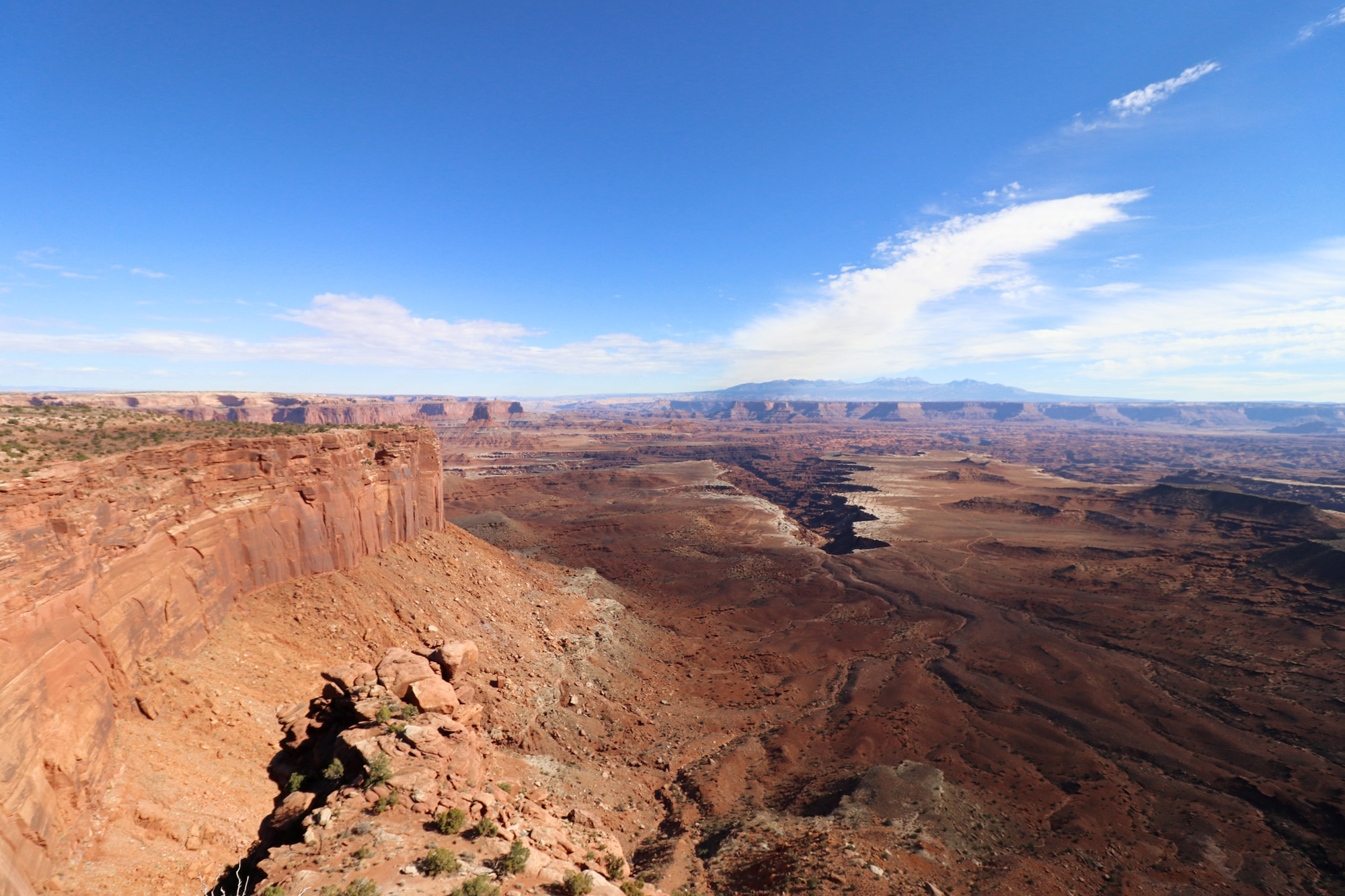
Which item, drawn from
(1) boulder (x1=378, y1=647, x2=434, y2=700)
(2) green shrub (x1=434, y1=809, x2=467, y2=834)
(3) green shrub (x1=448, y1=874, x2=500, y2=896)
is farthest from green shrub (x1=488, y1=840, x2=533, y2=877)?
(1) boulder (x1=378, y1=647, x2=434, y2=700)

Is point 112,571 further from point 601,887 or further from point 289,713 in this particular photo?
point 601,887

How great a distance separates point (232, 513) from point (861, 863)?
23.8 m

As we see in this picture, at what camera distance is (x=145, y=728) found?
38.8 feet

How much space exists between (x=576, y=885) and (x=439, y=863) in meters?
2.81

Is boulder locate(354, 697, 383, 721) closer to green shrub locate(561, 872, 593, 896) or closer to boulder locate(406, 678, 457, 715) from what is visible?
boulder locate(406, 678, 457, 715)

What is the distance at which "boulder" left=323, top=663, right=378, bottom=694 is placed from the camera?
1478 cm

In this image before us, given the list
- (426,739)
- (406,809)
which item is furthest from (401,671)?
(406,809)

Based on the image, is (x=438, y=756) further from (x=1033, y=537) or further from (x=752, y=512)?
(x=1033, y=537)

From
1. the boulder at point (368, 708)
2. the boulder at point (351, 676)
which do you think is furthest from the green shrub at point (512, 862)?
the boulder at point (351, 676)

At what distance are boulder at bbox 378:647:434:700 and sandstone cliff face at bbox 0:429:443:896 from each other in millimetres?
5426

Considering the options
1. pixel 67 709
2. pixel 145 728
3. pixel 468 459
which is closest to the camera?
pixel 67 709

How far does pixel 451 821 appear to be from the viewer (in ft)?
35.8

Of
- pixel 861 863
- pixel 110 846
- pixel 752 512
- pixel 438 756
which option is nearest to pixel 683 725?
pixel 861 863

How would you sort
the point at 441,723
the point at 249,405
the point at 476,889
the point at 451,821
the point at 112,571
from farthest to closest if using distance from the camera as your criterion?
the point at 249,405
the point at 441,723
the point at 112,571
the point at 451,821
the point at 476,889
